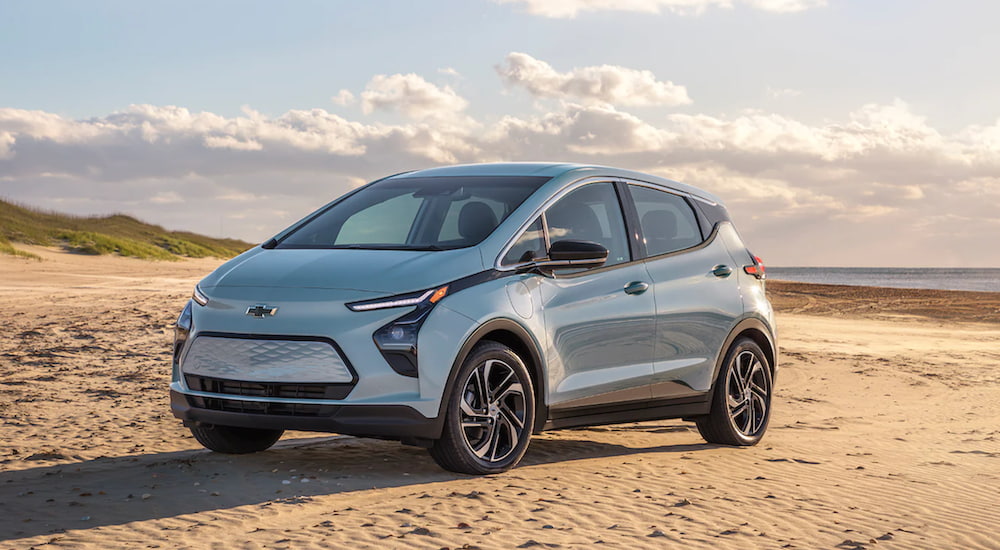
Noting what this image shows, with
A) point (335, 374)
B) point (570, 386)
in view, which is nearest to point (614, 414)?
point (570, 386)

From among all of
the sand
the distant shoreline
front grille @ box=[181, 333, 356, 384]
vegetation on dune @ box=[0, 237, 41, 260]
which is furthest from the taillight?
vegetation on dune @ box=[0, 237, 41, 260]

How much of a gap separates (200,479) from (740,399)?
4.32m

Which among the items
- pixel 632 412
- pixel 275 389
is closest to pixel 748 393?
pixel 632 412

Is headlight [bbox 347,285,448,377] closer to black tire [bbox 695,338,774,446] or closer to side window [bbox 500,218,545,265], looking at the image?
side window [bbox 500,218,545,265]

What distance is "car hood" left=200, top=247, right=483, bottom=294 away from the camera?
637cm

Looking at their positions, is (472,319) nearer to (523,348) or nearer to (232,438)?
(523,348)

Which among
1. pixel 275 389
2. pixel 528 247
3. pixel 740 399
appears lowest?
pixel 740 399

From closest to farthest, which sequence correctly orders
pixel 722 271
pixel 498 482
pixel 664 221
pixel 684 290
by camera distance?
pixel 498 482 < pixel 684 290 < pixel 664 221 < pixel 722 271

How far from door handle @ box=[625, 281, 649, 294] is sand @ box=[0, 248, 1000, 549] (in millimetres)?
1184

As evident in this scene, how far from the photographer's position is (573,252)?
6855 millimetres

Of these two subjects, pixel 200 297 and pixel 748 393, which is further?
pixel 748 393

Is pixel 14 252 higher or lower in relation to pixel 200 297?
higher

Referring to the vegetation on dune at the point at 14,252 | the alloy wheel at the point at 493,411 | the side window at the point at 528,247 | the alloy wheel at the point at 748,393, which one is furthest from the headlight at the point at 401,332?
the vegetation on dune at the point at 14,252

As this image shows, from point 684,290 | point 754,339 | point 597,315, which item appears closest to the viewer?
point 597,315
